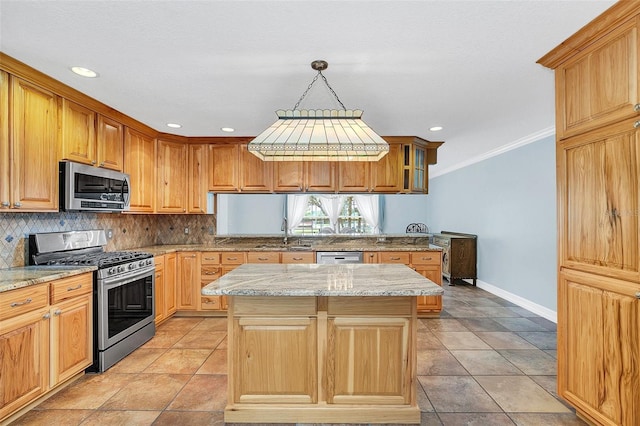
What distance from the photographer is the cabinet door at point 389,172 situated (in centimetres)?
446

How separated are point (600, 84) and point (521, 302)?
3.68 m

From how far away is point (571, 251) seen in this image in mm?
2098

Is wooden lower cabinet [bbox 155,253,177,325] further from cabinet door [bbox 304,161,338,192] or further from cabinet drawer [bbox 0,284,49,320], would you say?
cabinet door [bbox 304,161,338,192]

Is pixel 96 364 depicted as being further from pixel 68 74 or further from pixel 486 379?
pixel 486 379

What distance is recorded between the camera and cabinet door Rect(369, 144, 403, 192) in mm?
4465

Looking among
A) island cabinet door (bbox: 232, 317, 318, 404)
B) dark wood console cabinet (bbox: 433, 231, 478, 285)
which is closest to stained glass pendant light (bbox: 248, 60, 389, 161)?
island cabinet door (bbox: 232, 317, 318, 404)

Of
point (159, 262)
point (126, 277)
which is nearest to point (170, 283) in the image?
point (159, 262)

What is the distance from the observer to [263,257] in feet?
13.7

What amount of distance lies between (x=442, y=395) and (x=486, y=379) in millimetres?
501

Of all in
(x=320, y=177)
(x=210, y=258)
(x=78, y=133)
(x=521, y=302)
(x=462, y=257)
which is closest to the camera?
(x=78, y=133)

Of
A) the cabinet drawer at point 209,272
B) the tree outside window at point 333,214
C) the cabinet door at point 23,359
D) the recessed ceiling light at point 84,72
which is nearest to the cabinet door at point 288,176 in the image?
the cabinet drawer at point 209,272

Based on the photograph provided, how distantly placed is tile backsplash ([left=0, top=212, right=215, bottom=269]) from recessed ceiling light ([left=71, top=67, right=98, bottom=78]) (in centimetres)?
128

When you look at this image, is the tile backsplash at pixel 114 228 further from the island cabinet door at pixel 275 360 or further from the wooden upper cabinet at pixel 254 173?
the island cabinet door at pixel 275 360

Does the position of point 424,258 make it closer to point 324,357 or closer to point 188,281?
point 324,357
